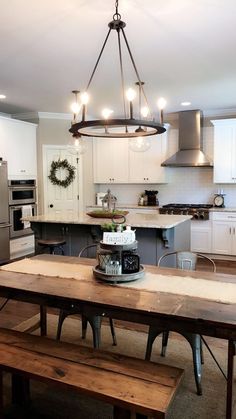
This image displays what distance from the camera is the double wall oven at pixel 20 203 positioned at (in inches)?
232

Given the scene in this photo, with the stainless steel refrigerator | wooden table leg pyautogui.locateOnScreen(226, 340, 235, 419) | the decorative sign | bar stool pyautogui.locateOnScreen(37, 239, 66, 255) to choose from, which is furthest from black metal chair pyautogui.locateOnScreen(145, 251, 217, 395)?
the stainless steel refrigerator

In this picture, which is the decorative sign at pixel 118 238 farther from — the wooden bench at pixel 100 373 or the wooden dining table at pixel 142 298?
the wooden bench at pixel 100 373

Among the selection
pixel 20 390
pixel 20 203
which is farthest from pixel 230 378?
pixel 20 203

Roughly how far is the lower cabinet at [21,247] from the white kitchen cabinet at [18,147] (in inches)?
44.5

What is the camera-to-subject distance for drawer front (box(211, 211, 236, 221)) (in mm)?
5922

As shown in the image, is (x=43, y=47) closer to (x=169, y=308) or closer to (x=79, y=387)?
(x=169, y=308)

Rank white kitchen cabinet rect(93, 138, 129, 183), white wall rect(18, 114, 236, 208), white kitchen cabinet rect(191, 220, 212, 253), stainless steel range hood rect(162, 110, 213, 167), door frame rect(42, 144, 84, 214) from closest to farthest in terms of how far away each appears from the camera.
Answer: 1. white kitchen cabinet rect(191, 220, 212, 253)
2. stainless steel range hood rect(162, 110, 213, 167)
3. white wall rect(18, 114, 236, 208)
4. door frame rect(42, 144, 84, 214)
5. white kitchen cabinet rect(93, 138, 129, 183)

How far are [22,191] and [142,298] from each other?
4566mm

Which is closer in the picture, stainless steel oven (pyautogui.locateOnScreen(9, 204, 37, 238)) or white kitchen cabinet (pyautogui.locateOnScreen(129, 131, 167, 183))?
stainless steel oven (pyautogui.locateOnScreen(9, 204, 37, 238))

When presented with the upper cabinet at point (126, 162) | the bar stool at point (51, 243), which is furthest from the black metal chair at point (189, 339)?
the upper cabinet at point (126, 162)

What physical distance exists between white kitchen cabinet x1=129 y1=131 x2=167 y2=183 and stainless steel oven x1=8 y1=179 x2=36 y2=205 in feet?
6.51

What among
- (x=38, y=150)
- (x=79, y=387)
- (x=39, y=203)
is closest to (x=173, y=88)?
(x=38, y=150)

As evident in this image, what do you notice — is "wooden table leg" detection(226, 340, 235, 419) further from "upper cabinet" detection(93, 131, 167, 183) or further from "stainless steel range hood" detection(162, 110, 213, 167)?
"upper cabinet" detection(93, 131, 167, 183)

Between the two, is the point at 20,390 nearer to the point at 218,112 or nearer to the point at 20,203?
the point at 20,203
